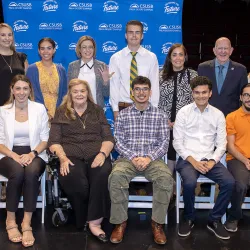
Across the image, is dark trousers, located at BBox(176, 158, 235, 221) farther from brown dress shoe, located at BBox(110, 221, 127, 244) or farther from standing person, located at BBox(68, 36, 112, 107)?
standing person, located at BBox(68, 36, 112, 107)

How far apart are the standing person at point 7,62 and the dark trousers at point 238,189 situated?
245 cm

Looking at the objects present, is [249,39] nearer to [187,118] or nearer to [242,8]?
[242,8]

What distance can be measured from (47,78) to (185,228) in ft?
6.84

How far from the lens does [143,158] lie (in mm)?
3377

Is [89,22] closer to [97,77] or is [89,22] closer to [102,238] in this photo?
[97,77]

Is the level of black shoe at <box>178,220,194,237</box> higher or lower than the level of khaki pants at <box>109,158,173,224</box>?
lower

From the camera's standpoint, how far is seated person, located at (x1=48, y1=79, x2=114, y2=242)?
3201 millimetres

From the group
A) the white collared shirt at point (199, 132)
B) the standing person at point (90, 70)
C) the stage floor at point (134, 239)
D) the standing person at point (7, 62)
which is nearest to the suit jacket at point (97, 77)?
the standing person at point (90, 70)

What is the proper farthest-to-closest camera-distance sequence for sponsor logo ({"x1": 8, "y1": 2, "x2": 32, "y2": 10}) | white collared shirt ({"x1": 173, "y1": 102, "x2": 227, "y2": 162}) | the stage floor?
sponsor logo ({"x1": 8, "y1": 2, "x2": 32, "y2": 10})
white collared shirt ({"x1": 173, "y1": 102, "x2": 227, "y2": 162})
the stage floor

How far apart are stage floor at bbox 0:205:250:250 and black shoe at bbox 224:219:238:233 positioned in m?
0.04

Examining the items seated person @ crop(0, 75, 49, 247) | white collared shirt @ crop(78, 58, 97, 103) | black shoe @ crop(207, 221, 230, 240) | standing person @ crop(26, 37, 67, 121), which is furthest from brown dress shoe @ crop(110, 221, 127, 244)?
white collared shirt @ crop(78, 58, 97, 103)

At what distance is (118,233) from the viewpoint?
10.4 feet

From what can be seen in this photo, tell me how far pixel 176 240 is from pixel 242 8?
25.7ft

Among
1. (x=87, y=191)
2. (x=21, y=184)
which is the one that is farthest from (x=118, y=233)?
(x=21, y=184)
